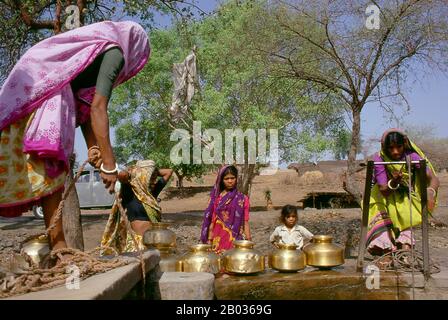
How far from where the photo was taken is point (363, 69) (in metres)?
10.9

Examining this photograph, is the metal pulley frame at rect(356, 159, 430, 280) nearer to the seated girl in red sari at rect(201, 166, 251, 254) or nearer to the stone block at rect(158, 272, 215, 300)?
the stone block at rect(158, 272, 215, 300)

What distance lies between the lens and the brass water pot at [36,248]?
3020mm

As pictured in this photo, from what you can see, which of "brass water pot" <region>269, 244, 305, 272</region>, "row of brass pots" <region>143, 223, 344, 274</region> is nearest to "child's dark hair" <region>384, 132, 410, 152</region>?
"row of brass pots" <region>143, 223, 344, 274</region>

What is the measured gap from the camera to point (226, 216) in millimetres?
5555

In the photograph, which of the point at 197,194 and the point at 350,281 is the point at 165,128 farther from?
the point at 350,281

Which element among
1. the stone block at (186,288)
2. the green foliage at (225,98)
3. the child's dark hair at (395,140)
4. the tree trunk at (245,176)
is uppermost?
the green foliage at (225,98)

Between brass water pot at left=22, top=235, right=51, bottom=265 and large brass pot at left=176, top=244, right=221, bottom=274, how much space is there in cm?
99

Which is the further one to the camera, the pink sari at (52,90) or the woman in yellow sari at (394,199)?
the woman in yellow sari at (394,199)

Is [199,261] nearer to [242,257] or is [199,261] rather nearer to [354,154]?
[242,257]

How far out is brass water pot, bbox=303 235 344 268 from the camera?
152 inches

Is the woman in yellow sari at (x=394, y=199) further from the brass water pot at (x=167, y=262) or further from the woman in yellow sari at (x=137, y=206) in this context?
the woman in yellow sari at (x=137, y=206)

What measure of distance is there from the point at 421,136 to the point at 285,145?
116 ft

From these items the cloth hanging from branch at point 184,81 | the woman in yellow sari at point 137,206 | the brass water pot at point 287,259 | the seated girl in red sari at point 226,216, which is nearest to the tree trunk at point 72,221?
Answer: the woman in yellow sari at point 137,206

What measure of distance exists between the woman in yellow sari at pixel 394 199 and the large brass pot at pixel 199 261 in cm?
149
